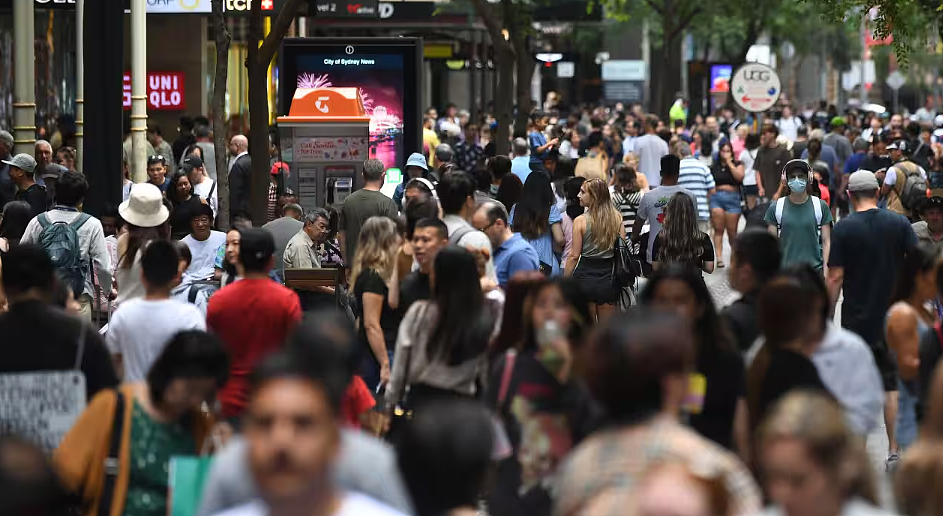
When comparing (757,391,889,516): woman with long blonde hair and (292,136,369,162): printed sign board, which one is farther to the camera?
(292,136,369,162): printed sign board

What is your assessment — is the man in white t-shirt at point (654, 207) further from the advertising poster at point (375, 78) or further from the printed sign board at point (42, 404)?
the printed sign board at point (42, 404)

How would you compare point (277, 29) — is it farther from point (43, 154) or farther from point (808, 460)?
point (808, 460)

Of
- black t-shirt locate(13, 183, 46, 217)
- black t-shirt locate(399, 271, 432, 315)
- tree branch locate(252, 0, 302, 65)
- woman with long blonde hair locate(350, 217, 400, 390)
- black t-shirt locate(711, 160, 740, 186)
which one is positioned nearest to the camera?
black t-shirt locate(399, 271, 432, 315)

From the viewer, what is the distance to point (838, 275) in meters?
11.3

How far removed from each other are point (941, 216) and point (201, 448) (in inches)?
295

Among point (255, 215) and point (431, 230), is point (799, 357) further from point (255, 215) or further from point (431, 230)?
point (255, 215)

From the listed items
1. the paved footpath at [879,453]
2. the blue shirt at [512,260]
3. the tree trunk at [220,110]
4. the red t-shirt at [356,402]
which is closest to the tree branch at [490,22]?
the paved footpath at [879,453]

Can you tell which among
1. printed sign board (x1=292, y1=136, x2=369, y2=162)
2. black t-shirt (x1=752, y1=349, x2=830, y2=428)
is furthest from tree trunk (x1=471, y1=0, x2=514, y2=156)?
black t-shirt (x1=752, y1=349, x2=830, y2=428)

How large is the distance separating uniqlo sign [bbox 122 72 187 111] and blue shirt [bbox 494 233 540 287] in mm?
A: 20746

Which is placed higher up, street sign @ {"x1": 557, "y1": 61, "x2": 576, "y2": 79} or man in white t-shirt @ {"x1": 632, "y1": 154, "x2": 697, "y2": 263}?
street sign @ {"x1": 557, "y1": 61, "x2": 576, "y2": 79}

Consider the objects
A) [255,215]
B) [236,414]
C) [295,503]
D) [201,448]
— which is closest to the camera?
[295,503]

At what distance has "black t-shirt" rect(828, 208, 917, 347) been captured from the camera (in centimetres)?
1101

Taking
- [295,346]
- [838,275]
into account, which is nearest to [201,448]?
[295,346]

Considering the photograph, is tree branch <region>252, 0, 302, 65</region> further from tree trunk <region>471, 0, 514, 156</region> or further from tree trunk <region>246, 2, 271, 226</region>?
tree trunk <region>471, 0, 514, 156</region>
